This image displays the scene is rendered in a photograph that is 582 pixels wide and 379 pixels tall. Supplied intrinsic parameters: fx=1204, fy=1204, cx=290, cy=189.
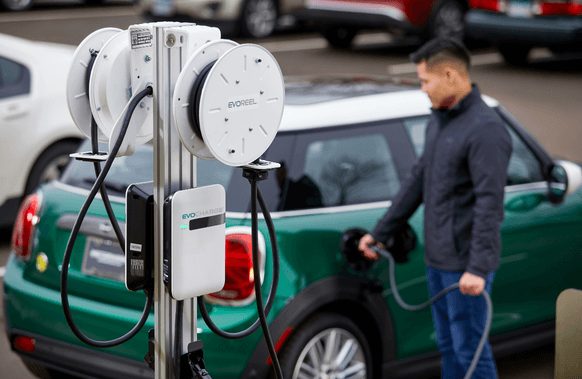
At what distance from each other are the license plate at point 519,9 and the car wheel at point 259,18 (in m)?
4.49

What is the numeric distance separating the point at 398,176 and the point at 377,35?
15.5 meters

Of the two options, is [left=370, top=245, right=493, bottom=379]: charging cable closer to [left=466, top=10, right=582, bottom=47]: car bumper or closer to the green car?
the green car

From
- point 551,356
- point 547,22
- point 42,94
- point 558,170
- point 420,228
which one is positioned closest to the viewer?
point 420,228

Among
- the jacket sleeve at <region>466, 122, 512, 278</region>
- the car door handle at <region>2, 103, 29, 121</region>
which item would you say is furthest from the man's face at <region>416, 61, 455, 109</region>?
the car door handle at <region>2, 103, 29, 121</region>

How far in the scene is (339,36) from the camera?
64.0 feet

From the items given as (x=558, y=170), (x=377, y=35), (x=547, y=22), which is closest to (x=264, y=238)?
(x=558, y=170)

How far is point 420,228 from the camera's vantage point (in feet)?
18.8

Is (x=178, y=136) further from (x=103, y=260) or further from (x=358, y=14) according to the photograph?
(x=358, y=14)

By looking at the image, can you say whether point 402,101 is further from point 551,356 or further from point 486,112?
point 551,356

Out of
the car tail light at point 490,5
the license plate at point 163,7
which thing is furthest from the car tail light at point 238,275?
the license plate at point 163,7

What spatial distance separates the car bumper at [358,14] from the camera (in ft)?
57.7

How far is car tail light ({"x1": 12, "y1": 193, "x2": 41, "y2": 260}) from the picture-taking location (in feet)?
19.0

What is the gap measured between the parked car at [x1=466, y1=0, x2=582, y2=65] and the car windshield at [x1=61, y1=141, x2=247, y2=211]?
11435mm

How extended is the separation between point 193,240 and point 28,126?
5777 mm
